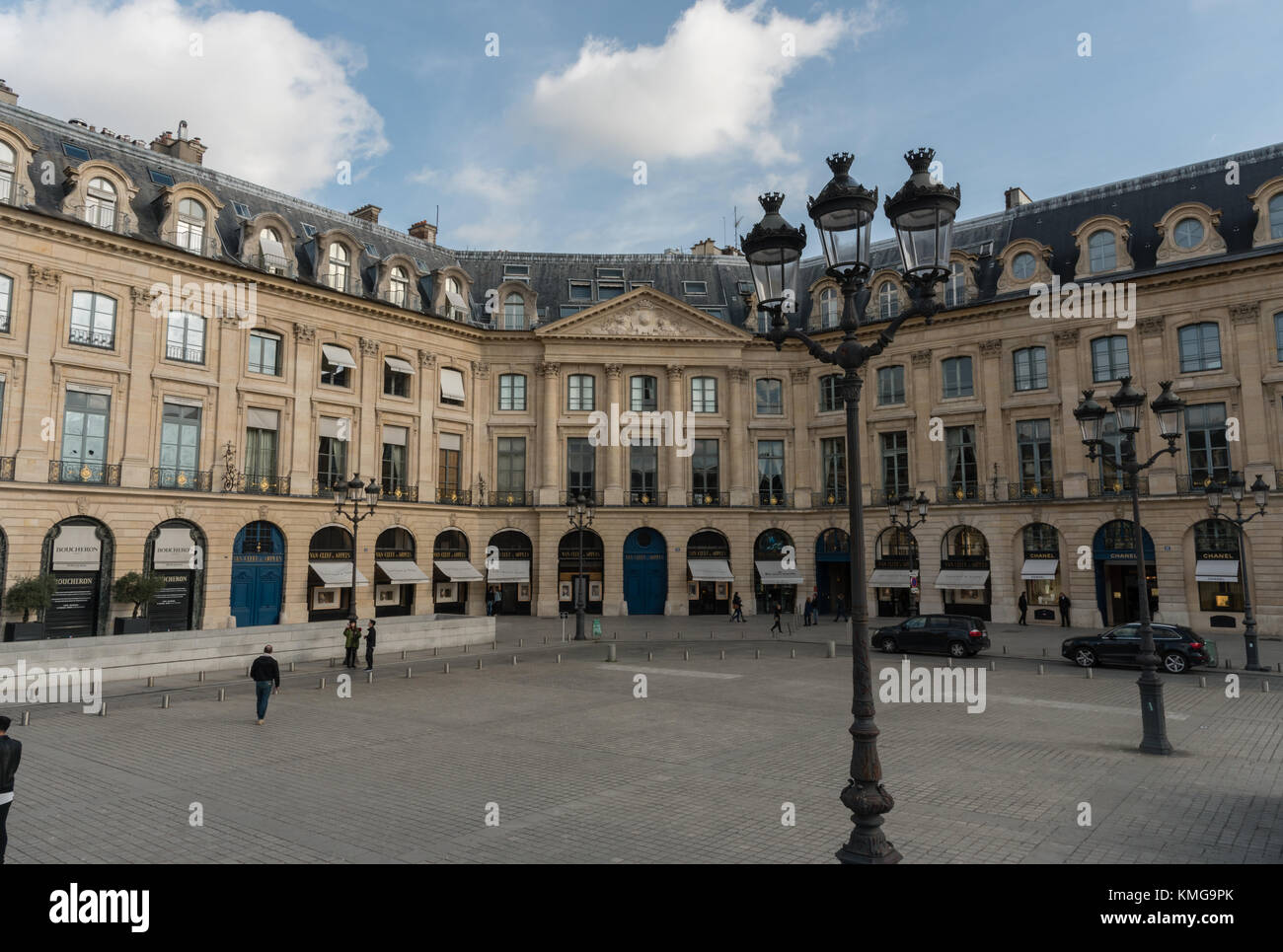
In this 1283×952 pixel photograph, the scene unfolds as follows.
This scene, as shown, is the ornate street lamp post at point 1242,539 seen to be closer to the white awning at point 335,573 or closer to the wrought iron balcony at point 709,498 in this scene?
the wrought iron balcony at point 709,498

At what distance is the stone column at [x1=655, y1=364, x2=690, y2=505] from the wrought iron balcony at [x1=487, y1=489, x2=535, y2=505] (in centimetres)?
731

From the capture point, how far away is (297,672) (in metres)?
24.0

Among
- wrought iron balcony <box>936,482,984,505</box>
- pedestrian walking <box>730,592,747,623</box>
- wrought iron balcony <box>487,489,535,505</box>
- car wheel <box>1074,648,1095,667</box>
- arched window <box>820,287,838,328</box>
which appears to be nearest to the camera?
car wheel <box>1074,648,1095,667</box>

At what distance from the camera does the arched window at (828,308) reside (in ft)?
153

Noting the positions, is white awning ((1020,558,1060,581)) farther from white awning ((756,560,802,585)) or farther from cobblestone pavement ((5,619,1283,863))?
cobblestone pavement ((5,619,1283,863))

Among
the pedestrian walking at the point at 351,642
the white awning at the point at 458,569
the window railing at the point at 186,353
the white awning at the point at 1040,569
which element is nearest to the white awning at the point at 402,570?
the white awning at the point at 458,569

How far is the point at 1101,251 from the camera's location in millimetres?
39250

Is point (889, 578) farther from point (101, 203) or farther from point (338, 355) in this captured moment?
point (101, 203)

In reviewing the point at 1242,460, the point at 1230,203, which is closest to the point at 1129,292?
the point at 1230,203

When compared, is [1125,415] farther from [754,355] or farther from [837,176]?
[754,355]

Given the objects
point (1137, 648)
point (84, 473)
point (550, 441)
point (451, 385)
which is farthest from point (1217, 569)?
point (84, 473)

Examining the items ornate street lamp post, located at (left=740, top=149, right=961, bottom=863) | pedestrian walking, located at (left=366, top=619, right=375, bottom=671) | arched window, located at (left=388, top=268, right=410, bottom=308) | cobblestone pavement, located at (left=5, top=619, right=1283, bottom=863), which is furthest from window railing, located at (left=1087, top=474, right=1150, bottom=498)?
arched window, located at (left=388, top=268, right=410, bottom=308)

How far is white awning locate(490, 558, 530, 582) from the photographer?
144ft

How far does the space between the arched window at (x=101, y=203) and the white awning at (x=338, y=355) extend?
960 centimetres
